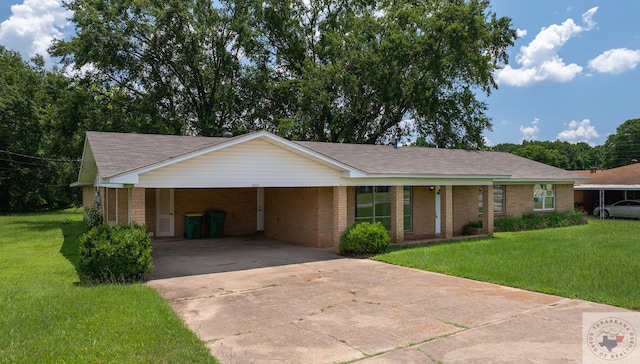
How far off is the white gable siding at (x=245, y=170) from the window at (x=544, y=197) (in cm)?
1322

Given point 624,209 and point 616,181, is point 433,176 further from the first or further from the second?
point 616,181

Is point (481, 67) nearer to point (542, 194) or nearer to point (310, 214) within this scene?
point (542, 194)

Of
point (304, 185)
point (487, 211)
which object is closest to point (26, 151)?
point (304, 185)

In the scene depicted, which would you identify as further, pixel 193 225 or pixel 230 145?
pixel 193 225

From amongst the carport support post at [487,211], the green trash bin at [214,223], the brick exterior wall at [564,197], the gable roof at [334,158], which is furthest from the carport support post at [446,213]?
the brick exterior wall at [564,197]

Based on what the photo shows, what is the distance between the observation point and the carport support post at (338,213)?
1301 cm

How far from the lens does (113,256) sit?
873 cm

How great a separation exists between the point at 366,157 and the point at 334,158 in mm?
2362

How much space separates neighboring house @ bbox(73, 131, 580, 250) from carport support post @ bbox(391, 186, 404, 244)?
0.03 m

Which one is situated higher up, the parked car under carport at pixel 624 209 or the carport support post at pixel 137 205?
the carport support post at pixel 137 205

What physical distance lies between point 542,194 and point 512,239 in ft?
A: 25.3

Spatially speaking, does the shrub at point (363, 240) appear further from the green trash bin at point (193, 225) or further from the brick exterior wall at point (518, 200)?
the brick exterior wall at point (518, 200)

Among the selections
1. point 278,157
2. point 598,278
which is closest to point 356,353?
point 598,278

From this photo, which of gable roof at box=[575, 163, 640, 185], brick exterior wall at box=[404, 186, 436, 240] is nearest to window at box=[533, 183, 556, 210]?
gable roof at box=[575, 163, 640, 185]
